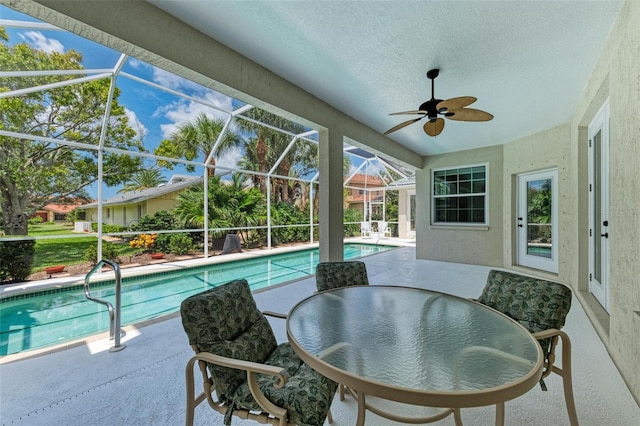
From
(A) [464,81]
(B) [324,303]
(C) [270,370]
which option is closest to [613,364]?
(B) [324,303]

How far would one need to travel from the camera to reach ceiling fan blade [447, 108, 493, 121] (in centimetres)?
292

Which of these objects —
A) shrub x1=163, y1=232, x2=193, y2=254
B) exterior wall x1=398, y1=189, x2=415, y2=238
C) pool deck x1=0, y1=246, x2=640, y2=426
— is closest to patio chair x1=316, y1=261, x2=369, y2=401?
pool deck x1=0, y1=246, x2=640, y2=426

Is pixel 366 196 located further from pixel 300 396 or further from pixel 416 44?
pixel 300 396

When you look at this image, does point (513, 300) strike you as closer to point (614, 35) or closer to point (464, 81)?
point (614, 35)

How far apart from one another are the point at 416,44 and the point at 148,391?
3.58 m

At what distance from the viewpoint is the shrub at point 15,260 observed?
17.8 feet

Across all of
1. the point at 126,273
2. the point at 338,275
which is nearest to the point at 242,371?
the point at 338,275

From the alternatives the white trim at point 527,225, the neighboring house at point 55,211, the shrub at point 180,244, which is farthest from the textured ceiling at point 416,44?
the shrub at point 180,244

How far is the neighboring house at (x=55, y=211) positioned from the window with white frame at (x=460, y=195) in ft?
30.6

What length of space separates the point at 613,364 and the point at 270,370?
2833 millimetres

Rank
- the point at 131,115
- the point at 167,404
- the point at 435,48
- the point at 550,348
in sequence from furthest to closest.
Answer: the point at 131,115
the point at 435,48
the point at 167,404
the point at 550,348

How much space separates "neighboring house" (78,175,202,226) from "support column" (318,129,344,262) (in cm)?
618

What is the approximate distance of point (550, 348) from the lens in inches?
62.7

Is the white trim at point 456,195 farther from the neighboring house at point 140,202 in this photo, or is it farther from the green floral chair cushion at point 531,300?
the neighboring house at point 140,202
